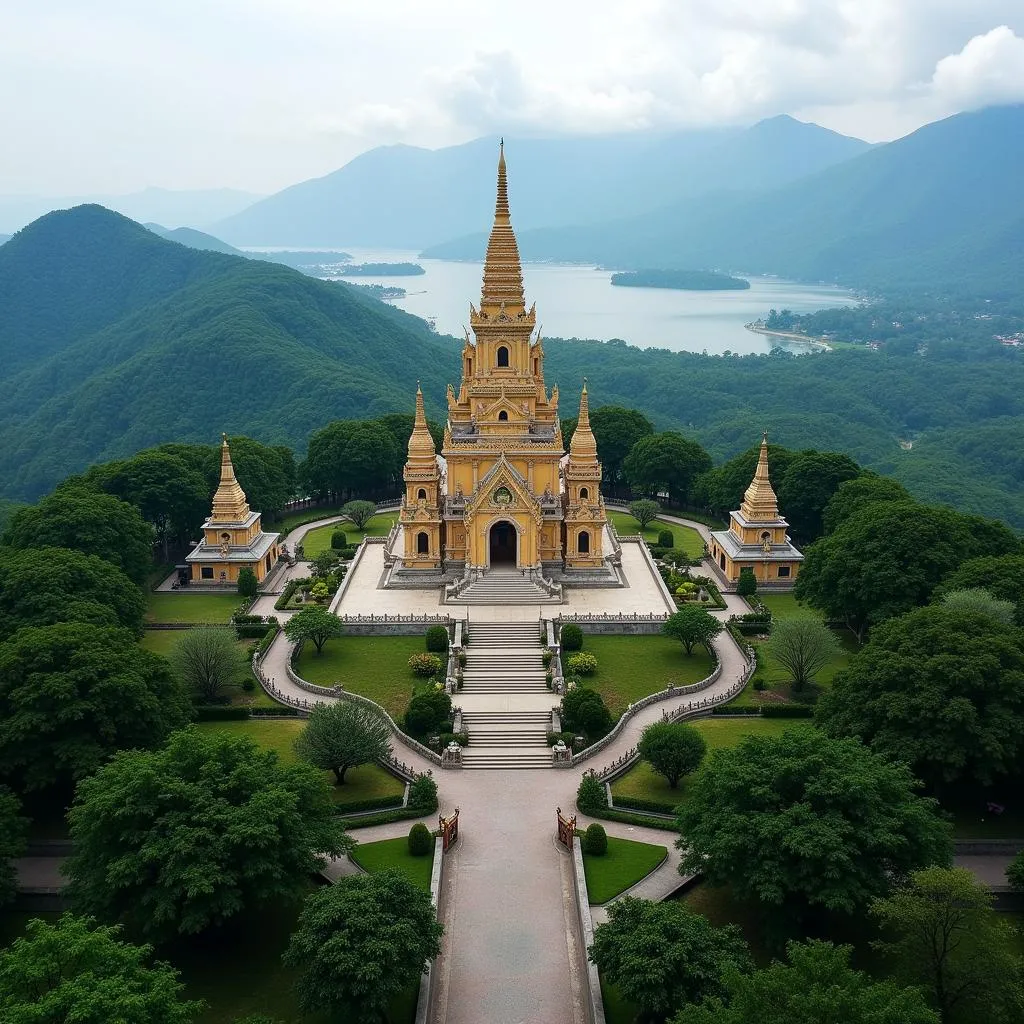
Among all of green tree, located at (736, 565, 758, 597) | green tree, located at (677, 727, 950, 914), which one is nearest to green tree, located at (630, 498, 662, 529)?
green tree, located at (736, 565, 758, 597)

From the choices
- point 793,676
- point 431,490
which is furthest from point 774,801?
point 431,490

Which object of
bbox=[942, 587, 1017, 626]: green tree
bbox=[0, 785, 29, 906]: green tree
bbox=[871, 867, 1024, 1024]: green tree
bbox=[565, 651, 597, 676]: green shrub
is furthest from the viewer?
bbox=[565, 651, 597, 676]: green shrub

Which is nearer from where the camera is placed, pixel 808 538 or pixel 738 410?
pixel 808 538

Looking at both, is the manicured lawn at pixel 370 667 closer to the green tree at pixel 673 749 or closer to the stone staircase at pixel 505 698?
the stone staircase at pixel 505 698

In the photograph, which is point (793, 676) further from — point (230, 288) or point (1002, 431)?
point (230, 288)

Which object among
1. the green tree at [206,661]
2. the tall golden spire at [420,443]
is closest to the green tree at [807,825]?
the green tree at [206,661]

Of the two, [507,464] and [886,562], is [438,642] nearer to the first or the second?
[507,464]

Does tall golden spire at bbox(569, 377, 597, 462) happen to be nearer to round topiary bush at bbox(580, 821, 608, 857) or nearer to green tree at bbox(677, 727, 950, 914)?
round topiary bush at bbox(580, 821, 608, 857)

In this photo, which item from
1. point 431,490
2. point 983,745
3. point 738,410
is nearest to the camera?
point 983,745
